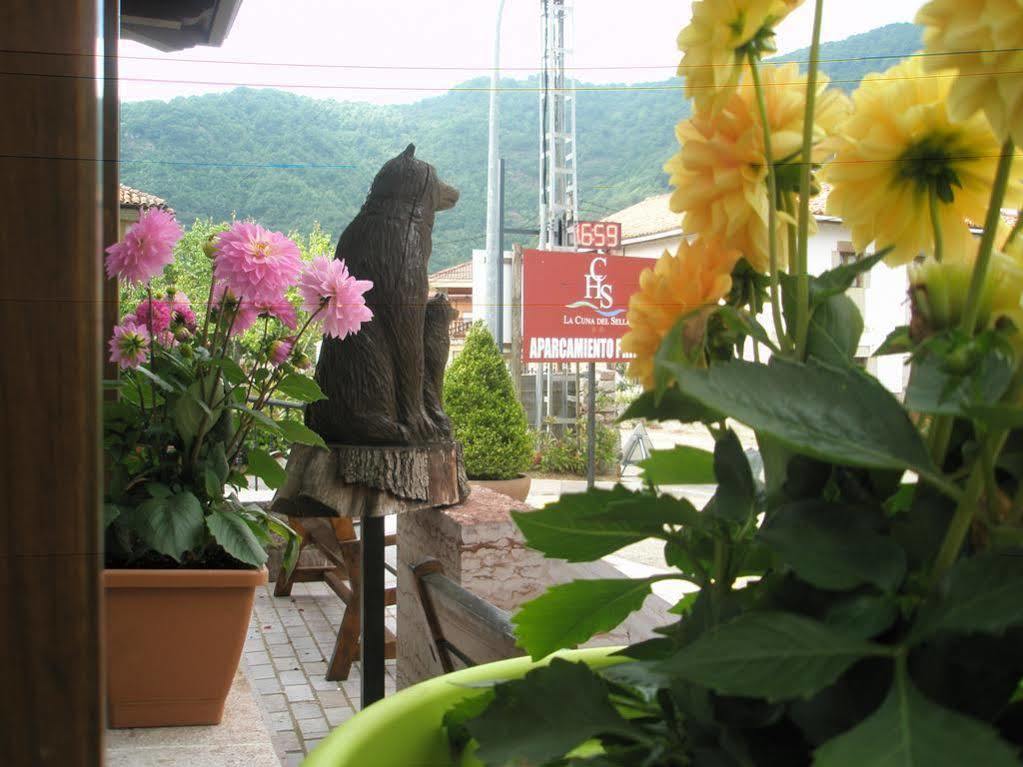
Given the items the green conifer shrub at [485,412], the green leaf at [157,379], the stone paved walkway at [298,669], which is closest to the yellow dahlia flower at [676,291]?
the green leaf at [157,379]

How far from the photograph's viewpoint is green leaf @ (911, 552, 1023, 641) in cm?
13

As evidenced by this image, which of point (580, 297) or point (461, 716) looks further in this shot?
point (580, 297)

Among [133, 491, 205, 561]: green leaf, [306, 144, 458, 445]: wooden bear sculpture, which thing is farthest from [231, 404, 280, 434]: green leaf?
[306, 144, 458, 445]: wooden bear sculpture

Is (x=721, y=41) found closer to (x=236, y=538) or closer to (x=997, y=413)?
(x=997, y=413)

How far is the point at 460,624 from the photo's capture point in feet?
2.26

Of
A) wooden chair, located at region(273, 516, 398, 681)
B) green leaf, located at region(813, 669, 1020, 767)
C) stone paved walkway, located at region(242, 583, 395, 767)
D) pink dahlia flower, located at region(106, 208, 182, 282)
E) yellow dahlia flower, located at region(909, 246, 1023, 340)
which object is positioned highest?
pink dahlia flower, located at region(106, 208, 182, 282)

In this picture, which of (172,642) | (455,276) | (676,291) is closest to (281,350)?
(455,276)

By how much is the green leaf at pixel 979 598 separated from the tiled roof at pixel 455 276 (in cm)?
77

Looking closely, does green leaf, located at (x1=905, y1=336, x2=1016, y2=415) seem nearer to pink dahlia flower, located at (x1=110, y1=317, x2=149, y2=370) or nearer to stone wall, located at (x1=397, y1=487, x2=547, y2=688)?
pink dahlia flower, located at (x1=110, y1=317, x2=149, y2=370)

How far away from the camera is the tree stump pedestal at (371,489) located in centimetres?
145

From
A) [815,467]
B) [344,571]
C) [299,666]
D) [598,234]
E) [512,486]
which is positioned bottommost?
[299,666]

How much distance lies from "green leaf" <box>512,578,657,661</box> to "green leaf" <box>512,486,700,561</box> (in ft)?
0.05

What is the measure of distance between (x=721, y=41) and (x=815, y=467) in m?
0.09

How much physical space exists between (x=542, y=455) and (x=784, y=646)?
5.62 ft
